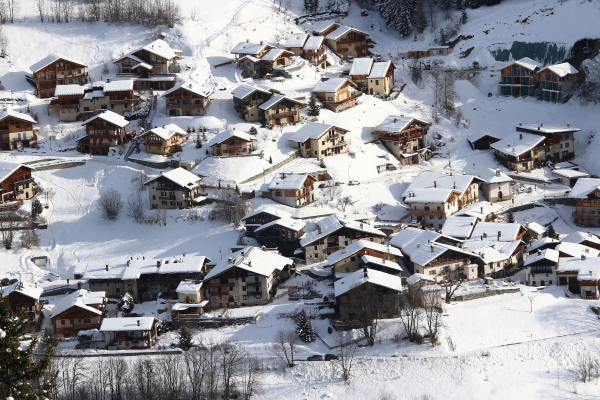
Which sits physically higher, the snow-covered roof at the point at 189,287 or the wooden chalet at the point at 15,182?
the wooden chalet at the point at 15,182

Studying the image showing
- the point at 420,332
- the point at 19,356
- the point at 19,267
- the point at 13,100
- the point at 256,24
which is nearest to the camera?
the point at 19,356

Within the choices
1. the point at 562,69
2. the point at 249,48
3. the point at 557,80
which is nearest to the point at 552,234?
the point at 557,80

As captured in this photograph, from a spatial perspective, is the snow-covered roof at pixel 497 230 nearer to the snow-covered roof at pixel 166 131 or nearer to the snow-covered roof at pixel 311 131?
the snow-covered roof at pixel 311 131

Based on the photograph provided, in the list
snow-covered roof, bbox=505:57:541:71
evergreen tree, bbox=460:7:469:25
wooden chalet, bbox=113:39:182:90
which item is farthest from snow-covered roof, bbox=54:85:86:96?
evergreen tree, bbox=460:7:469:25

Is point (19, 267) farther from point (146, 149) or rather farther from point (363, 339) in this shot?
point (363, 339)

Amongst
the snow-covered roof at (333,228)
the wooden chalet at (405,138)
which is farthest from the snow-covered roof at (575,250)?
the wooden chalet at (405,138)

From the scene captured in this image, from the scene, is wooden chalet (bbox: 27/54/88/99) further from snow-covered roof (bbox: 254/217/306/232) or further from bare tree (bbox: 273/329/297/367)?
bare tree (bbox: 273/329/297/367)

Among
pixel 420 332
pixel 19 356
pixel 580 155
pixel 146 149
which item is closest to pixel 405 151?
pixel 580 155
